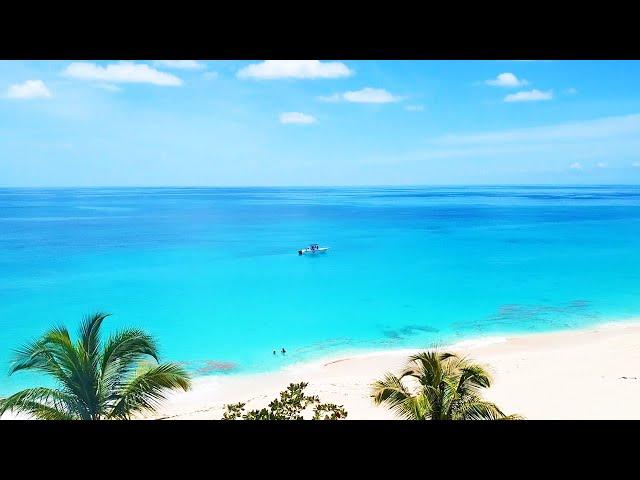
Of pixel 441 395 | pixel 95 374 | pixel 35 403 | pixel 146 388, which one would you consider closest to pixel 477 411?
pixel 441 395

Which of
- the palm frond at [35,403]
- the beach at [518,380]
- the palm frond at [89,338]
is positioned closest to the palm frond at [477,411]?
the palm frond at [89,338]

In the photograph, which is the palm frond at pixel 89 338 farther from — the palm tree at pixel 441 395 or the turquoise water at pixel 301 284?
the turquoise water at pixel 301 284

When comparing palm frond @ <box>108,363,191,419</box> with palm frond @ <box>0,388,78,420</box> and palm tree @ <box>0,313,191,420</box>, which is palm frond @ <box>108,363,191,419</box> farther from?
palm frond @ <box>0,388,78,420</box>

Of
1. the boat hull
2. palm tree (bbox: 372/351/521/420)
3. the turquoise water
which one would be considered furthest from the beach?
the boat hull

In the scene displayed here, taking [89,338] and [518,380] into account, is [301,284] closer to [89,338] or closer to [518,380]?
[518,380]

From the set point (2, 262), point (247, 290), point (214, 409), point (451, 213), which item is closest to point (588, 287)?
point (247, 290)
